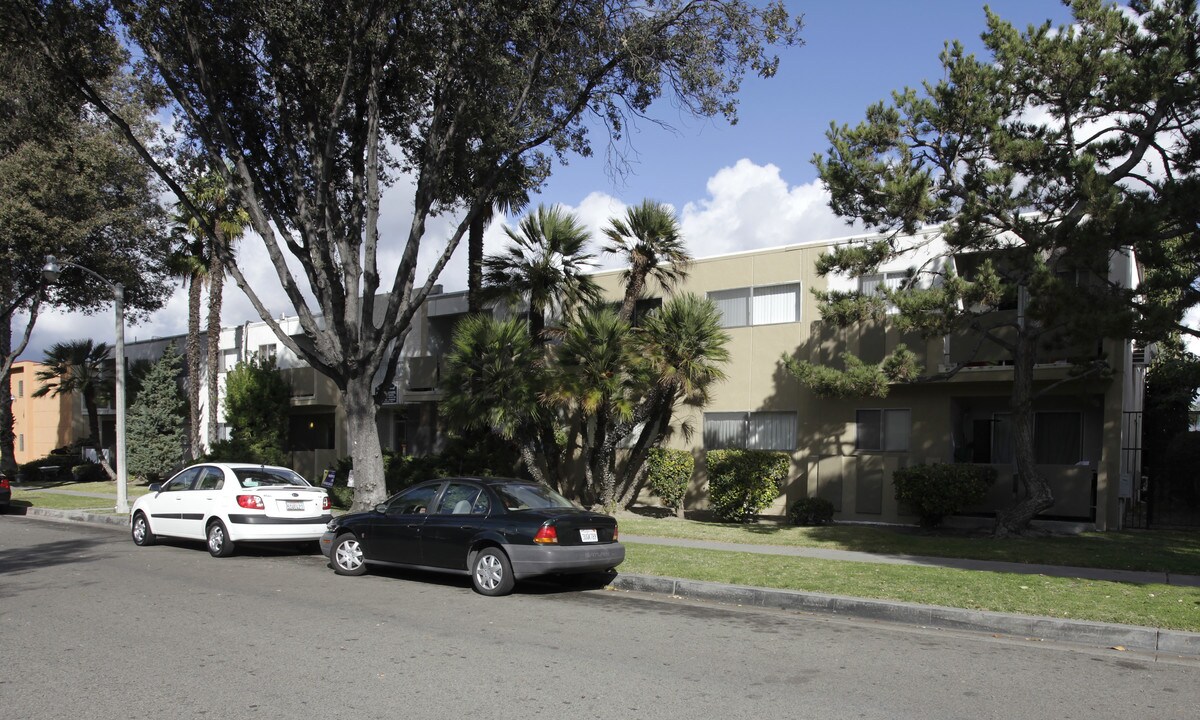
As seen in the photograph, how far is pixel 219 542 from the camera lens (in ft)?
46.5

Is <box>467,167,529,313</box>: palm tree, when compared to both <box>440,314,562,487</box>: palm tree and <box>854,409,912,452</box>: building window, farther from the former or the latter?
<box>854,409,912,452</box>: building window

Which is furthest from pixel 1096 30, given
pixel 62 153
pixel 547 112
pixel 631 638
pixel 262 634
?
pixel 62 153

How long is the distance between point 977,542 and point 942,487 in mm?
1920

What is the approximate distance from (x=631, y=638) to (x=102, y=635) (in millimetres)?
4745

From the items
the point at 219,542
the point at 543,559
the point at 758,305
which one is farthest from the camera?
the point at 758,305

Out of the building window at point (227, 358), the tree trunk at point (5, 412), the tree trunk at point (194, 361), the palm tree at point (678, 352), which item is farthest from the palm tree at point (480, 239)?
the tree trunk at point (5, 412)

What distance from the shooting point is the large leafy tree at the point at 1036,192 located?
40.8 ft

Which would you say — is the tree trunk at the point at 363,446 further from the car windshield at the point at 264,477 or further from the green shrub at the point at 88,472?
the green shrub at the point at 88,472

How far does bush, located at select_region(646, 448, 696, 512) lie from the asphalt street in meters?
9.77

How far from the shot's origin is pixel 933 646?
8.27 m

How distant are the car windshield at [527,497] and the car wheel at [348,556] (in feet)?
7.72

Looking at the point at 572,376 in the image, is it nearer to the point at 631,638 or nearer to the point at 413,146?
the point at 413,146

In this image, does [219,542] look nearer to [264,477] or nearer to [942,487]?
[264,477]

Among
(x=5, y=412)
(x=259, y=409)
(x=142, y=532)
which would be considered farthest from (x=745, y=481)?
(x=5, y=412)
